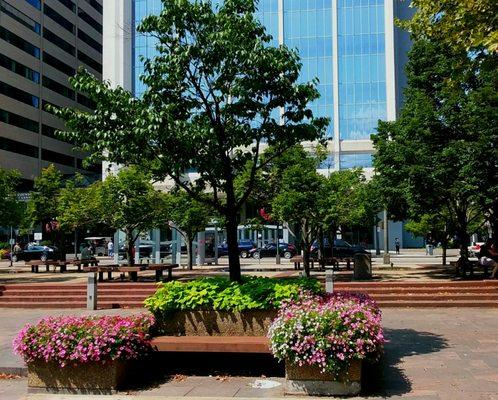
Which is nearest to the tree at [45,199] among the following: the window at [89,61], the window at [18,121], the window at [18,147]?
the window at [18,147]

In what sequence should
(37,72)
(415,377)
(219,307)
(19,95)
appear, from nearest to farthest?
(415,377) < (219,307) < (19,95) < (37,72)

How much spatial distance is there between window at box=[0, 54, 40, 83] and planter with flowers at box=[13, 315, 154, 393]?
64113 mm

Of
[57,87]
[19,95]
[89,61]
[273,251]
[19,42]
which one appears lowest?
[273,251]

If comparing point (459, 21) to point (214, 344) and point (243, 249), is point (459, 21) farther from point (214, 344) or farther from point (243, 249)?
point (243, 249)

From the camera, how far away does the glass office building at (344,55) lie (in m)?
57.3

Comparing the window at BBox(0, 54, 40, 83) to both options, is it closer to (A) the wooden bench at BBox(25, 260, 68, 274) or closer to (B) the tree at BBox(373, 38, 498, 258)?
(A) the wooden bench at BBox(25, 260, 68, 274)

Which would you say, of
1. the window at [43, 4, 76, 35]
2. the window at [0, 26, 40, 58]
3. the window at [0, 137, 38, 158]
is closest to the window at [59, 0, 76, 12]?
the window at [43, 4, 76, 35]

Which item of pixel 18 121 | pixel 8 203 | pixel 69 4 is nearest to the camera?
pixel 8 203

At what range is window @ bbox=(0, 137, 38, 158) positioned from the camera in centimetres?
6432

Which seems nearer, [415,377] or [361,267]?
[415,377]

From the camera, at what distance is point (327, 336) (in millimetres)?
6480

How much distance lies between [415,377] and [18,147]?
66965 millimetres

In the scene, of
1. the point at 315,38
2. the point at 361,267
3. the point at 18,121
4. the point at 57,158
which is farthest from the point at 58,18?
the point at 361,267

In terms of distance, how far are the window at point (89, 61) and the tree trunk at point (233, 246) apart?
77.9 metres
